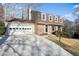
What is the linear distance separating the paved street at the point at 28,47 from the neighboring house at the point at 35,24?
110 millimetres

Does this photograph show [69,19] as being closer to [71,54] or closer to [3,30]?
[71,54]

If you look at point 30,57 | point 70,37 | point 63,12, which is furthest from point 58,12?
point 30,57

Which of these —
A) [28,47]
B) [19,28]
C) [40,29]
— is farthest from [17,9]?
[28,47]

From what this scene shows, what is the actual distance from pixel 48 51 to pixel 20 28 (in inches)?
24.1

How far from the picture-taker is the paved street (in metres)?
6.24

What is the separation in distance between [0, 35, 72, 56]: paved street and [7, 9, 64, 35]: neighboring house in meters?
0.11

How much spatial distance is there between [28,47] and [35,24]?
0.41 meters

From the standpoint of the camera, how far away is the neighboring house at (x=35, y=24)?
630 centimetres

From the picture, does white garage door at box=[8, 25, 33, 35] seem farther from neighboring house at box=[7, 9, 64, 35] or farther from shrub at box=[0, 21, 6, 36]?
shrub at box=[0, 21, 6, 36]

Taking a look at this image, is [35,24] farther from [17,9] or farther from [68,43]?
[68,43]

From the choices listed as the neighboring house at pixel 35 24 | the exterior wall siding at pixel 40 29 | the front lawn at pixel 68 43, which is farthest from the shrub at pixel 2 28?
the front lawn at pixel 68 43

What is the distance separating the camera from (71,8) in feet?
20.4

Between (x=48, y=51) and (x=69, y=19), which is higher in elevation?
(x=69, y=19)

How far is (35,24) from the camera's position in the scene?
6.32 metres
